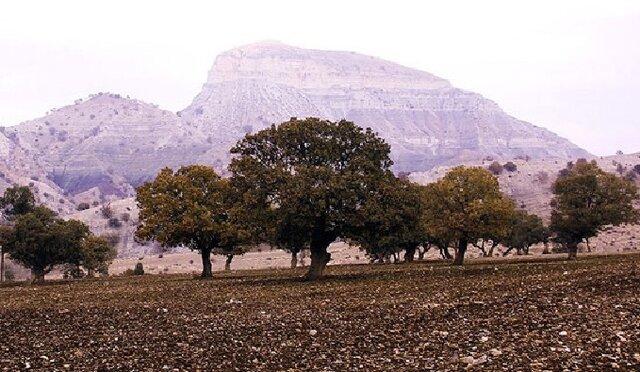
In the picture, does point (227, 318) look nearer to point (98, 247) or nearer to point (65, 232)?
point (65, 232)

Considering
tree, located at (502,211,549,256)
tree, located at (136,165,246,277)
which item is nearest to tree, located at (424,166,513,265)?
tree, located at (136,165,246,277)

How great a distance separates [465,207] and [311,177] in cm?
3276

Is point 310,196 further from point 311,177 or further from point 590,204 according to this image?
point 590,204

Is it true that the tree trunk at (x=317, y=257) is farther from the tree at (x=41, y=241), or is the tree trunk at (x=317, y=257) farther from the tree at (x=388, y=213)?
the tree at (x=41, y=241)

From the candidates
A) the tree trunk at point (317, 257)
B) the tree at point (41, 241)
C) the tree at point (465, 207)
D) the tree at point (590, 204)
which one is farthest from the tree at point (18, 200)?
the tree at point (590, 204)

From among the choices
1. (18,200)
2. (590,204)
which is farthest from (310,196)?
(18,200)

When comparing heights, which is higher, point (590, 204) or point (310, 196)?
point (590, 204)

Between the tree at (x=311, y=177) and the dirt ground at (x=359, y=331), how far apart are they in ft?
50.1

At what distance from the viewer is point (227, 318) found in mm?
35594

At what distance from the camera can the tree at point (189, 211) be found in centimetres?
8288

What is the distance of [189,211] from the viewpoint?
83875mm

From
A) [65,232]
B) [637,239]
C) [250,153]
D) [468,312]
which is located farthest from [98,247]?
[637,239]

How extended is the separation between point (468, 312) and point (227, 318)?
37.3ft

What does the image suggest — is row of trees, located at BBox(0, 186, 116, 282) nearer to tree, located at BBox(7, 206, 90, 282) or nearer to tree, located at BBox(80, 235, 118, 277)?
tree, located at BBox(7, 206, 90, 282)
